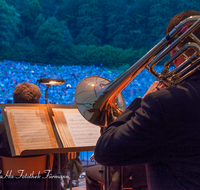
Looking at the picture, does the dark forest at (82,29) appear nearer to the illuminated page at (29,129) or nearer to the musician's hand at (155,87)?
the illuminated page at (29,129)

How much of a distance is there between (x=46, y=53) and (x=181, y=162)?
7.53 m

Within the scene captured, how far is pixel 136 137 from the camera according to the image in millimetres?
621

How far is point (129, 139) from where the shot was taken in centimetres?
63

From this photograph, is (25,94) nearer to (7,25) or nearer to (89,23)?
(7,25)

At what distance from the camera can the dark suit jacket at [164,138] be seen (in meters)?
0.59

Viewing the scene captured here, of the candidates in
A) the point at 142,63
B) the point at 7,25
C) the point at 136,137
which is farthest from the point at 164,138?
the point at 7,25

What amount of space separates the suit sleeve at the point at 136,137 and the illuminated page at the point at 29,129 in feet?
2.58

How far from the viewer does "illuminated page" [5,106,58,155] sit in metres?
1.35

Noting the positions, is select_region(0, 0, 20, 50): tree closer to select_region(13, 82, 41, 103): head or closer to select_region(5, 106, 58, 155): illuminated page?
select_region(13, 82, 41, 103): head

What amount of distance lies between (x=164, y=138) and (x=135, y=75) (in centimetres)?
36

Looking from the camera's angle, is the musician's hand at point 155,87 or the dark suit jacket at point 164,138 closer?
the dark suit jacket at point 164,138

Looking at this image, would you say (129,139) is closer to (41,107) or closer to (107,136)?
Result: (107,136)

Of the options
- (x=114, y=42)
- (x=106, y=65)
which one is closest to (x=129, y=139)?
(x=106, y=65)

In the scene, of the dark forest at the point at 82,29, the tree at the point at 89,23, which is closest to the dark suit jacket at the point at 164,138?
the dark forest at the point at 82,29
